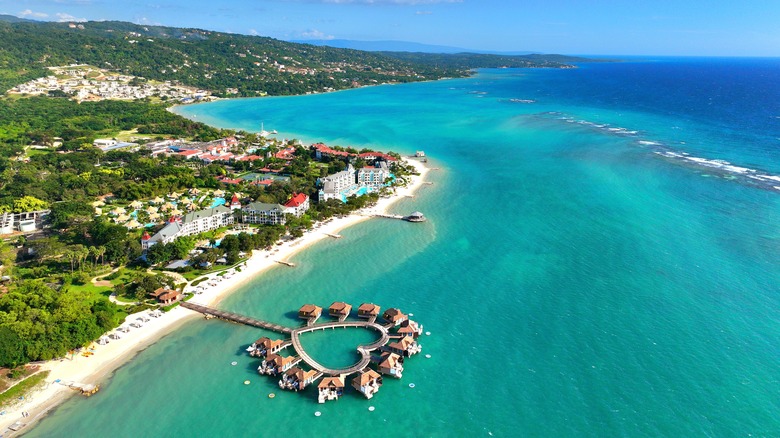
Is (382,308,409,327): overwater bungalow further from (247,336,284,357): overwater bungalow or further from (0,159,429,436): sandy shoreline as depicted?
(0,159,429,436): sandy shoreline

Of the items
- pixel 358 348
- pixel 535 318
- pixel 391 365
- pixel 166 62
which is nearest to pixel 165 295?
pixel 358 348

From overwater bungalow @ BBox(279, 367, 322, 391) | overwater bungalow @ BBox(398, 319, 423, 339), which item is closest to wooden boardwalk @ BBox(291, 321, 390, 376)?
overwater bungalow @ BBox(279, 367, 322, 391)

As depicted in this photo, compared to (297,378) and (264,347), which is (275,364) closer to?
(297,378)

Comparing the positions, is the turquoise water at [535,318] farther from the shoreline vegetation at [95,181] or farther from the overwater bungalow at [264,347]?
the shoreline vegetation at [95,181]

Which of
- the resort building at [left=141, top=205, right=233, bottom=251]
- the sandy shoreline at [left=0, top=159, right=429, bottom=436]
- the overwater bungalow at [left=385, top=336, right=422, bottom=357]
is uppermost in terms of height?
the resort building at [left=141, top=205, right=233, bottom=251]

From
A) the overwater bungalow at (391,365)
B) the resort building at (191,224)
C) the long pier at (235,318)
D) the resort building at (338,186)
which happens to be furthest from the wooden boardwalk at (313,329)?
the resort building at (338,186)

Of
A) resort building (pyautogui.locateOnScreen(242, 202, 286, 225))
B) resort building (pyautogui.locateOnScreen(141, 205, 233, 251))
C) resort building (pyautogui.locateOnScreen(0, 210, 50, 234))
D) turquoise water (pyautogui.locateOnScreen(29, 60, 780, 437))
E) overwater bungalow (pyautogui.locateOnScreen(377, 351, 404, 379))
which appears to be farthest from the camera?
resort building (pyautogui.locateOnScreen(242, 202, 286, 225))
